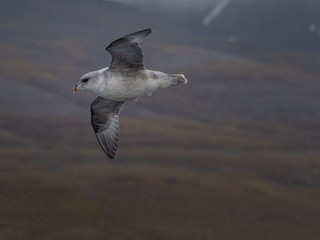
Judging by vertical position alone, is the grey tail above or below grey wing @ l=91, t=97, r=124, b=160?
above

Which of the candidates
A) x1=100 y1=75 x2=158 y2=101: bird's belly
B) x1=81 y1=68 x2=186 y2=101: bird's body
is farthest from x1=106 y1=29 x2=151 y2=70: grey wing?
x1=100 y1=75 x2=158 y2=101: bird's belly

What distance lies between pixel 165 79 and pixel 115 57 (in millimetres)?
1404

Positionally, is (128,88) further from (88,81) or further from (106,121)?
(106,121)

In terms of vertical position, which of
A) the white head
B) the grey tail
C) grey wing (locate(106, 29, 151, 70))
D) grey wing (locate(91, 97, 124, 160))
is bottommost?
grey wing (locate(91, 97, 124, 160))

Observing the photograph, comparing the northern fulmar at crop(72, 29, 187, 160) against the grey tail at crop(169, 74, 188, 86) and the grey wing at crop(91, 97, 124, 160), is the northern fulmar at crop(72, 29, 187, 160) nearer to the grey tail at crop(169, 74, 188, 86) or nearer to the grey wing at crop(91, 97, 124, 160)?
the grey tail at crop(169, 74, 188, 86)

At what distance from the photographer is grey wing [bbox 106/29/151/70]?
12.6 meters

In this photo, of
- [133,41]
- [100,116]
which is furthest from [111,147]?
[133,41]

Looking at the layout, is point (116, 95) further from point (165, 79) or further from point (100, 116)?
point (100, 116)

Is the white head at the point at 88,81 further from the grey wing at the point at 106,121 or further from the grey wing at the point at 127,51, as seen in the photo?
the grey wing at the point at 106,121

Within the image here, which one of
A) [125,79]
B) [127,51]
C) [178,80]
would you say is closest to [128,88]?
[125,79]

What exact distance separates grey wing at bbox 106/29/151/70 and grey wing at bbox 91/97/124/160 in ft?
9.35

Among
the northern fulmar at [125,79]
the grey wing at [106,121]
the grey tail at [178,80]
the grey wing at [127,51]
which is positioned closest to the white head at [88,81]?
the northern fulmar at [125,79]

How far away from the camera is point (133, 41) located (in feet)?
41.5

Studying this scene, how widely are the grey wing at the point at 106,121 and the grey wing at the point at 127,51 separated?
2.85 m
